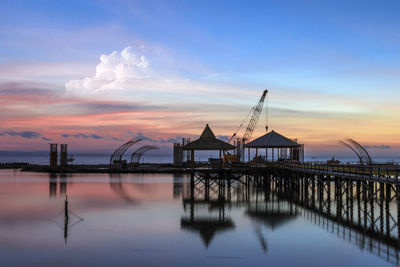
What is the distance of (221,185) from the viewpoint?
4516cm

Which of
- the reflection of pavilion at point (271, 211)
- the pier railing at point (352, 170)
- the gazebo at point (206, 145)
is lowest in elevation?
the reflection of pavilion at point (271, 211)

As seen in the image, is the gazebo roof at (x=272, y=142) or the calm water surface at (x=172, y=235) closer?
the calm water surface at (x=172, y=235)

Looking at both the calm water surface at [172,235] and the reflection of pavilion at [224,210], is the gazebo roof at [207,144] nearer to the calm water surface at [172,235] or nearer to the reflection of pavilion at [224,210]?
the reflection of pavilion at [224,210]

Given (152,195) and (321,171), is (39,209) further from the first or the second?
(321,171)

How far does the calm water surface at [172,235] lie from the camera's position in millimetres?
17828

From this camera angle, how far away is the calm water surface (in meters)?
17.8

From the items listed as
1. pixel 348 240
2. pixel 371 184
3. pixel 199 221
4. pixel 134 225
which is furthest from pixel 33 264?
pixel 371 184

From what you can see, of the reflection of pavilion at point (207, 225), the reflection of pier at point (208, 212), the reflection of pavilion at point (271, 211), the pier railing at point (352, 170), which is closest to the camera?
the reflection of pavilion at point (207, 225)

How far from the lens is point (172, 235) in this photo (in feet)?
73.8

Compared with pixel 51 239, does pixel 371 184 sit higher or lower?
higher

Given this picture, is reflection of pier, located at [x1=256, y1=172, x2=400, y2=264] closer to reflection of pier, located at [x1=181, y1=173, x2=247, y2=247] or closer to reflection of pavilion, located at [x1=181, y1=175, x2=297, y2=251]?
reflection of pavilion, located at [x1=181, y1=175, x2=297, y2=251]

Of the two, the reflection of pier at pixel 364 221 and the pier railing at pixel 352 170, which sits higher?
the pier railing at pixel 352 170

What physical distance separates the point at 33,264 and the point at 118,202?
61.1ft

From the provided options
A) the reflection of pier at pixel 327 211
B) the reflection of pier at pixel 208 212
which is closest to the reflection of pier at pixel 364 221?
the reflection of pier at pixel 327 211
